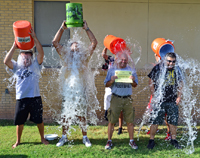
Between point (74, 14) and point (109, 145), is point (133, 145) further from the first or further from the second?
point (74, 14)

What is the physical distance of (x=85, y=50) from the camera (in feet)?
14.0

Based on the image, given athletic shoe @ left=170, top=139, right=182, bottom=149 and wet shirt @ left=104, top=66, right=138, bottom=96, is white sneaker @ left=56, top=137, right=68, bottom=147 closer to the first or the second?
wet shirt @ left=104, top=66, right=138, bottom=96

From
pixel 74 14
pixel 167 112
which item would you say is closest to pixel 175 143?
pixel 167 112

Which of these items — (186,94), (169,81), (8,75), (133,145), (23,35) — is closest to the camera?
(23,35)

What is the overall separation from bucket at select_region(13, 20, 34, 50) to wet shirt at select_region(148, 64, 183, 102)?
246 cm

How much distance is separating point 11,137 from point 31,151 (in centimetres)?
100

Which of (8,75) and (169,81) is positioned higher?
(169,81)

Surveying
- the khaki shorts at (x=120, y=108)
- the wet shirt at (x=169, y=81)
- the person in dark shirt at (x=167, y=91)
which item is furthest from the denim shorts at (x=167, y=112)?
the khaki shorts at (x=120, y=108)

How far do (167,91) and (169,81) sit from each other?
0.20m

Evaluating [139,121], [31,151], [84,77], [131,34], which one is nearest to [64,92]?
[84,77]

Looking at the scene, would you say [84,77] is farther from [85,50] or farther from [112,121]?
[112,121]

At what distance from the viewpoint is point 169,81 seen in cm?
420

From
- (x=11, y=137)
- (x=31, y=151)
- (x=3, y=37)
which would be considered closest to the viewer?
(x=31, y=151)

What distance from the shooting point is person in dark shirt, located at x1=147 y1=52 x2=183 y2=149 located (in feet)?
13.8
